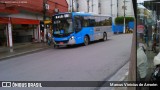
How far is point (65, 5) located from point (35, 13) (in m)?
11.4

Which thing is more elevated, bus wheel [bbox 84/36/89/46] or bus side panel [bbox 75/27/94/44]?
bus side panel [bbox 75/27/94/44]

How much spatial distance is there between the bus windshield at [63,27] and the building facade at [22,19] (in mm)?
3807

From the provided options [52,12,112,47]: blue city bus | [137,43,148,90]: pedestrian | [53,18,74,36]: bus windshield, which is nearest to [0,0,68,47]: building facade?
[52,12,112,47]: blue city bus

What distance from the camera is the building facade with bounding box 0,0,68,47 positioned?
23.0m

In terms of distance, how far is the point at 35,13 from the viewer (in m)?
29.1

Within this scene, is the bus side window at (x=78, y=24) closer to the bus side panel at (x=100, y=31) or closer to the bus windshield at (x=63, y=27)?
the bus windshield at (x=63, y=27)

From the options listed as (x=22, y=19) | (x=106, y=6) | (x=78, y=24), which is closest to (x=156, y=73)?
(x=78, y=24)

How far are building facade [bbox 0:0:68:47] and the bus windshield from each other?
3.81m

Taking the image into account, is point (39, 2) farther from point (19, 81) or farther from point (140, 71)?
point (140, 71)

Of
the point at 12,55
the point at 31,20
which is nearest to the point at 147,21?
the point at 12,55

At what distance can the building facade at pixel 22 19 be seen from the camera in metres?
23.0

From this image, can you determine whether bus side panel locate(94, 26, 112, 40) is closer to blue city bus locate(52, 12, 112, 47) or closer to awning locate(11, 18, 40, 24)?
blue city bus locate(52, 12, 112, 47)

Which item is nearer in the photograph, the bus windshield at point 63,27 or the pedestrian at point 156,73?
the pedestrian at point 156,73

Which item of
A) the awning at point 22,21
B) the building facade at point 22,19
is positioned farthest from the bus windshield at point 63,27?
the awning at point 22,21
